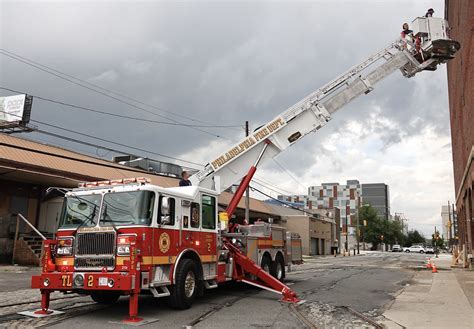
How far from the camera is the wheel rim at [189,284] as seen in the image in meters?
9.75

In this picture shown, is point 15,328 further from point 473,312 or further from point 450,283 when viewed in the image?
point 450,283

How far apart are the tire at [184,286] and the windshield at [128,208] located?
1.45m

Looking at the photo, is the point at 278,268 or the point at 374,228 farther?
the point at 374,228

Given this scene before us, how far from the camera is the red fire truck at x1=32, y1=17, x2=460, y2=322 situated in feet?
28.4

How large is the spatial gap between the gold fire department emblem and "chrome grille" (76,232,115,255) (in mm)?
980

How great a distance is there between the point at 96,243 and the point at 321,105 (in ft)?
28.2

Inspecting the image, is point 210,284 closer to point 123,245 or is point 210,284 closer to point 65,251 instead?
point 123,245

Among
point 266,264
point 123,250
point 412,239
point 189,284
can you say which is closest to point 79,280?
point 123,250

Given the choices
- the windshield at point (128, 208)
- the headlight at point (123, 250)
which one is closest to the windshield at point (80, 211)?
the windshield at point (128, 208)

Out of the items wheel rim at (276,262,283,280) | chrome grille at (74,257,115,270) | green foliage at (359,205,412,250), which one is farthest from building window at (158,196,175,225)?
green foliage at (359,205,412,250)

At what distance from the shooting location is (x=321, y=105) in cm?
1441

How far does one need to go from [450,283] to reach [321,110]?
819 centimetres

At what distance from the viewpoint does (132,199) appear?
906 cm

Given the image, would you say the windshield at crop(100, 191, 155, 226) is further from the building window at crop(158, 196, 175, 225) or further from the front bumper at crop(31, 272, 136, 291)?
the front bumper at crop(31, 272, 136, 291)
